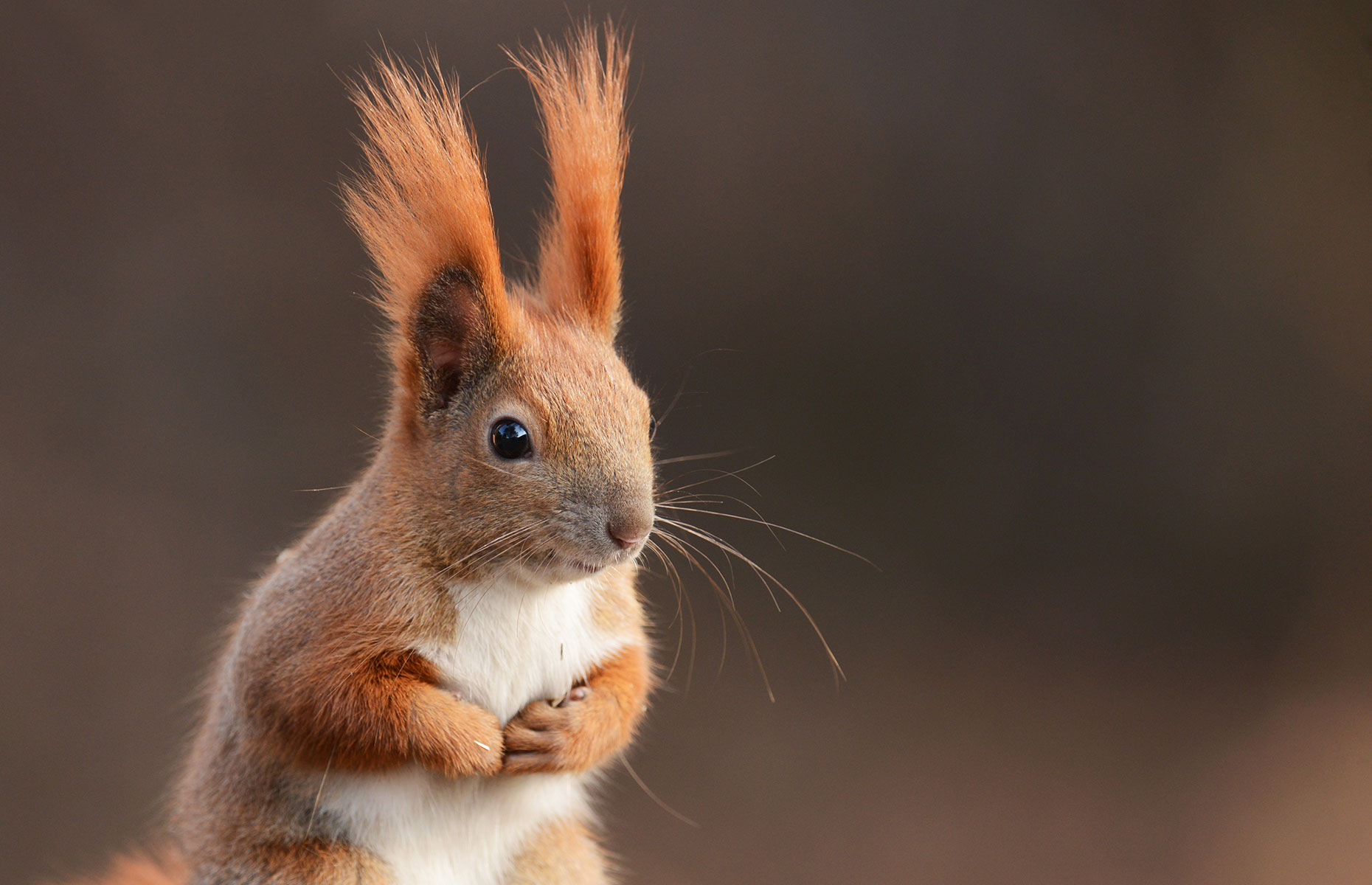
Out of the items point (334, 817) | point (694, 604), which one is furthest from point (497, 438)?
point (694, 604)

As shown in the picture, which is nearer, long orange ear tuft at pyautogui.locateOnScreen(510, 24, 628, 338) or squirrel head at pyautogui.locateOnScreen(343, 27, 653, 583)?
squirrel head at pyautogui.locateOnScreen(343, 27, 653, 583)

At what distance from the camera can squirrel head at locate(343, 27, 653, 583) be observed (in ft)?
4.11

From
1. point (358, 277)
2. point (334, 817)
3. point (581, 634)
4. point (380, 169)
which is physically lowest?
point (334, 817)

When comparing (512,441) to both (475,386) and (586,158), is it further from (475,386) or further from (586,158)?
(586,158)

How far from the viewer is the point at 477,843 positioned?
1.44 metres

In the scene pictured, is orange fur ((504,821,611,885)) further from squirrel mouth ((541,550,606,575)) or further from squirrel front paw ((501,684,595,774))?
squirrel mouth ((541,550,606,575))

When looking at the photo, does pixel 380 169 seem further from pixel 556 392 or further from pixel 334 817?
pixel 334 817

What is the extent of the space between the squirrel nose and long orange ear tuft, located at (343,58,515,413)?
0.89ft

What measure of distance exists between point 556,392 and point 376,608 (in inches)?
13.0

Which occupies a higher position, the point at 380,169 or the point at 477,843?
the point at 380,169

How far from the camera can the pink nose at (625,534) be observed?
1235 millimetres

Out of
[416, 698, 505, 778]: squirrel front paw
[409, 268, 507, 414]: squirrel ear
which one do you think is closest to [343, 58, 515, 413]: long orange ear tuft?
[409, 268, 507, 414]: squirrel ear

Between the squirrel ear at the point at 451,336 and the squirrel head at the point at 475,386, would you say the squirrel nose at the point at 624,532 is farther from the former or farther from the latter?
the squirrel ear at the point at 451,336

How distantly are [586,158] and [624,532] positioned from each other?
0.53 meters
